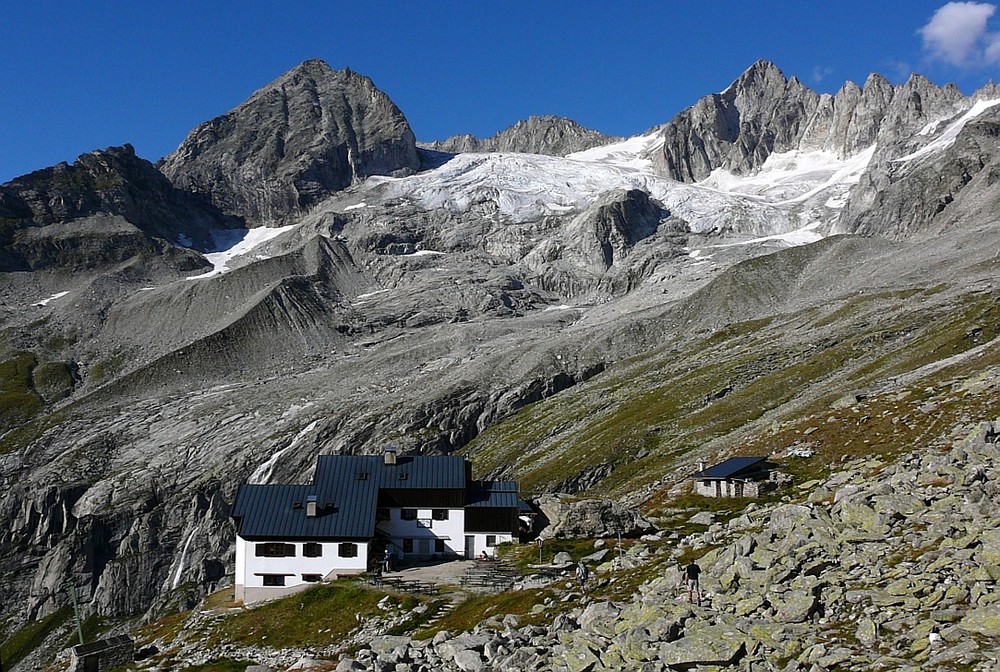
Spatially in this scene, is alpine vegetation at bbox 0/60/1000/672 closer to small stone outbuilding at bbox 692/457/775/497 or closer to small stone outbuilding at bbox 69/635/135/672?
small stone outbuilding at bbox 692/457/775/497

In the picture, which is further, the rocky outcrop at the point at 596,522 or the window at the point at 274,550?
the window at the point at 274,550

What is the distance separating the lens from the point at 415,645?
35844 mm

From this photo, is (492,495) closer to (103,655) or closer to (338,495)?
(338,495)

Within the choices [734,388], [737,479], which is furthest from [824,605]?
[734,388]

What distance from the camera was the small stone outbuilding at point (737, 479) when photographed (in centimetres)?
5912

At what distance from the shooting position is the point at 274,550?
60.0m

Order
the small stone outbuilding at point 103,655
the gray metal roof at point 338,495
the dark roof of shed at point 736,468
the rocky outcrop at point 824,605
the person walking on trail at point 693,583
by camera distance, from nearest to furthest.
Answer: the rocky outcrop at point 824,605 → the person walking on trail at point 693,583 → the small stone outbuilding at point 103,655 → the dark roof of shed at point 736,468 → the gray metal roof at point 338,495

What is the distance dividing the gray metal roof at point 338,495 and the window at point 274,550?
653 millimetres

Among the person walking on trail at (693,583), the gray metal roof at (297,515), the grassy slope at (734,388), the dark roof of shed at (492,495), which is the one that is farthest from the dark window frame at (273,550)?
the grassy slope at (734,388)

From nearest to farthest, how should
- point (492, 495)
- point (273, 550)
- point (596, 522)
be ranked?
1. point (596, 522)
2. point (273, 550)
3. point (492, 495)

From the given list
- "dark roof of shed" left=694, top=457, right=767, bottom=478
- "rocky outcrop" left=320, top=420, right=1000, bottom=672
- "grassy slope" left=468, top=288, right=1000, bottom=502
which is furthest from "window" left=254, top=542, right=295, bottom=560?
"grassy slope" left=468, top=288, right=1000, bottom=502

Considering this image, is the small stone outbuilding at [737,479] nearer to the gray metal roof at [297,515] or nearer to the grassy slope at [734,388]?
the grassy slope at [734,388]

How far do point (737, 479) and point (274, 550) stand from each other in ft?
105

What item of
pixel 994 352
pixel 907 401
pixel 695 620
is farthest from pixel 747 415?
pixel 695 620
